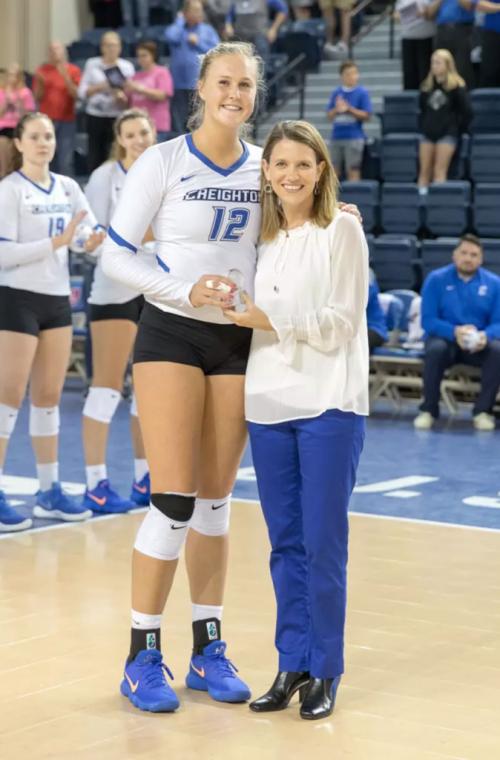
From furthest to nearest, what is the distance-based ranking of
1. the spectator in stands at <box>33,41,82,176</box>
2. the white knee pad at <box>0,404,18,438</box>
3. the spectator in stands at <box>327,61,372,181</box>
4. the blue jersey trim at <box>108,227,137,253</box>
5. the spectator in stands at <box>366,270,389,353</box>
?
1. the spectator in stands at <box>33,41,82,176</box>
2. the spectator in stands at <box>327,61,372,181</box>
3. the spectator in stands at <box>366,270,389,353</box>
4. the white knee pad at <box>0,404,18,438</box>
5. the blue jersey trim at <box>108,227,137,253</box>

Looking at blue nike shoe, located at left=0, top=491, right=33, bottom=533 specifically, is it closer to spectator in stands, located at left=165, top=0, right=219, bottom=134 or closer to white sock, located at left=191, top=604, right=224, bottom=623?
white sock, located at left=191, top=604, right=224, bottom=623

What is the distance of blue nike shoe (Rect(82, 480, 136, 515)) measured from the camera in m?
6.66

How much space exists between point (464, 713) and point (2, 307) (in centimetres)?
317

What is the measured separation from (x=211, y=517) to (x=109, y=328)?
270 centimetres

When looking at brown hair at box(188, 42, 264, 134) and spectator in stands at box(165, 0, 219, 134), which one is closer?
brown hair at box(188, 42, 264, 134)

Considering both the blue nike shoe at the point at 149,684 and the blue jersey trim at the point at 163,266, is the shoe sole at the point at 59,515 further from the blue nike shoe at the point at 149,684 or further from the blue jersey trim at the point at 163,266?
the blue jersey trim at the point at 163,266

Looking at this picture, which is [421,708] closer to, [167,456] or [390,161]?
[167,456]

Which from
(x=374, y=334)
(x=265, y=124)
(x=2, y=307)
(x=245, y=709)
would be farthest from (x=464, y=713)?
(x=265, y=124)

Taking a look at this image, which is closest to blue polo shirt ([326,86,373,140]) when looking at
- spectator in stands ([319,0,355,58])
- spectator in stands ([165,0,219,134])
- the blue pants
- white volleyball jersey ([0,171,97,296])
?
spectator in stands ([165,0,219,134])

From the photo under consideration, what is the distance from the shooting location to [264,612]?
4.84 m

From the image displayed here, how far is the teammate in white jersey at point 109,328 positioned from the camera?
6.46 meters

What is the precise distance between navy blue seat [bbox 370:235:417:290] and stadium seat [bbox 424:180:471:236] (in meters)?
0.46

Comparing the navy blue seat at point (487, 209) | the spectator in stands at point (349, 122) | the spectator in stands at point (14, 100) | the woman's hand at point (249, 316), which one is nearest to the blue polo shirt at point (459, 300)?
the navy blue seat at point (487, 209)

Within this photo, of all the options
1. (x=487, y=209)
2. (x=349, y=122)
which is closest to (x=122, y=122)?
(x=487, y=209)
